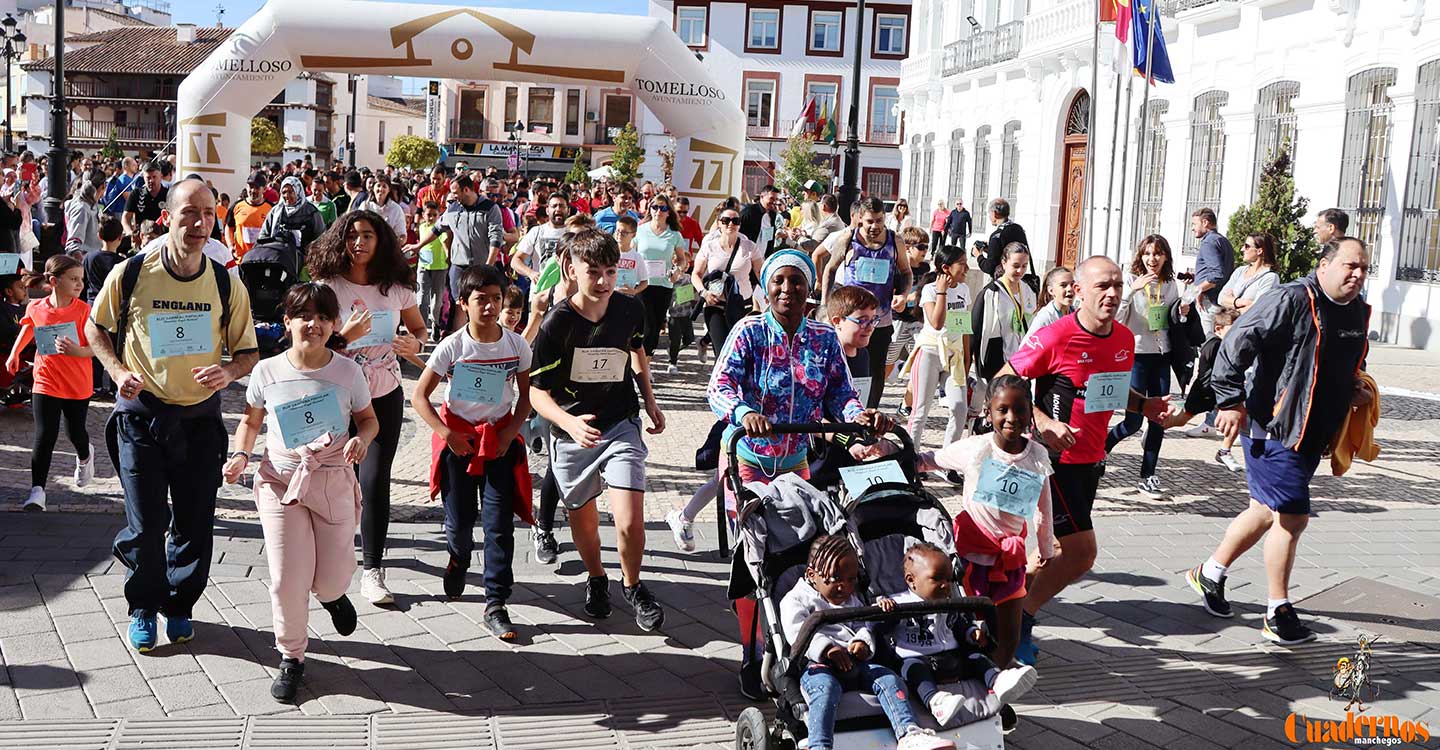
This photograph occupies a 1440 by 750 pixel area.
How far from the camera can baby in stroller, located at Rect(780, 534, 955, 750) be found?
3904mm

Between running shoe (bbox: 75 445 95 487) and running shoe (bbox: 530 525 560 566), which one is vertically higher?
running shoe (bbox: 75 445 95 487)

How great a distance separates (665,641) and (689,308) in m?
7.38

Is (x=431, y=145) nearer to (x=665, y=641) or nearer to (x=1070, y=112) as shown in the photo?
(x=1070, y=112)

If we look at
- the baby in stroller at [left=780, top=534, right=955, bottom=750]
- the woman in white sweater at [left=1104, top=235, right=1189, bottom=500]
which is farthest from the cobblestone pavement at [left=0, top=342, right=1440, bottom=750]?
the woman in white sweater at [left=1104, top=235, right=1189, bottom=500]

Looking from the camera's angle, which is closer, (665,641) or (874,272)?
(665,641)

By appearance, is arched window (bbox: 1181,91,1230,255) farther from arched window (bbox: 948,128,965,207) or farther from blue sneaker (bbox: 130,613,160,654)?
blue sneaker (bbox: 130,613,160,654)

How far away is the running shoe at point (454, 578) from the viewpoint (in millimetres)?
5941

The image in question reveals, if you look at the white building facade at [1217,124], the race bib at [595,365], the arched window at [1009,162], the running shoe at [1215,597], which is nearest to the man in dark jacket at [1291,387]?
the running shoe at [1215,597]

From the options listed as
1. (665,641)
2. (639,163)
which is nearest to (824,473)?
(665,641)

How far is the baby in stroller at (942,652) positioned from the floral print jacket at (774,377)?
1.08 meters

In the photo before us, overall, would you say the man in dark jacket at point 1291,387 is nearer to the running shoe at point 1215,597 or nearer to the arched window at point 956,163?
the running shoe at point 1215,597

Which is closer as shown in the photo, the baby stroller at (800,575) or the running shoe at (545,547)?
the baby stroller at (800,575)

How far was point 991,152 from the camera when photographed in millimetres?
32000

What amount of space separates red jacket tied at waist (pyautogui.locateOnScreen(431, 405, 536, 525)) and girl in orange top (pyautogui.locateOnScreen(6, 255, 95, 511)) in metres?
2.41
